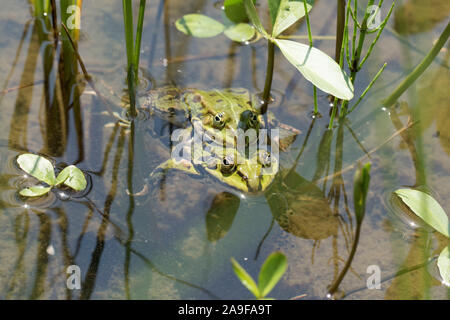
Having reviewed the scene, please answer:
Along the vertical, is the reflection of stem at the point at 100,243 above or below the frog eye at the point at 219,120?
below

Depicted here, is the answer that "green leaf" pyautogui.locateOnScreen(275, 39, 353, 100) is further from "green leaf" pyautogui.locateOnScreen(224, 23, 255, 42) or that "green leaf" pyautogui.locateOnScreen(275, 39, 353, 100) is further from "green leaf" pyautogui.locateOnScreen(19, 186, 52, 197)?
"green leaf" pyautogui.locateOnScreen(19, 186, 52, 197)

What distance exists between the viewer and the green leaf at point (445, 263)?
2320 mm

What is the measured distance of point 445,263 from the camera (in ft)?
7.63

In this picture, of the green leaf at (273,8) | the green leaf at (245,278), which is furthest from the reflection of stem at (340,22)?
the green leaf at (245,278)

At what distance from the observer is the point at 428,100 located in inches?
130

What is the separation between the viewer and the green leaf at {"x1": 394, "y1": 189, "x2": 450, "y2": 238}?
2.32 m

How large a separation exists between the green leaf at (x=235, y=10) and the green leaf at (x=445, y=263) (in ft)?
7.36

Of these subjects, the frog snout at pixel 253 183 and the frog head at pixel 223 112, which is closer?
the frog snout at pixel 253 183

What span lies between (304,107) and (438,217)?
127cm

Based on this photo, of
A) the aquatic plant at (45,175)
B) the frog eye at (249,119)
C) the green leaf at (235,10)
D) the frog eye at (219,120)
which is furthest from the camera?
the green leaf at (235,10)

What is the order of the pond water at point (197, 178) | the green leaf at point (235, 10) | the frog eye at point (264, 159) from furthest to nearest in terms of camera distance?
1. the green leaf at point (235, 10)
2. the frog eye at point (264, 159)
3. the pond water at point (197, 178)

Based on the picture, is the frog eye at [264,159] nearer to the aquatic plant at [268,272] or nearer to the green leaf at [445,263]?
the aquatic plant at [268,272]

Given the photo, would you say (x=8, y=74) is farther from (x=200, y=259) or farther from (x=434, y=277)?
(x=434, y=277)

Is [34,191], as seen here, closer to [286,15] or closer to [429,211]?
[286,15]
